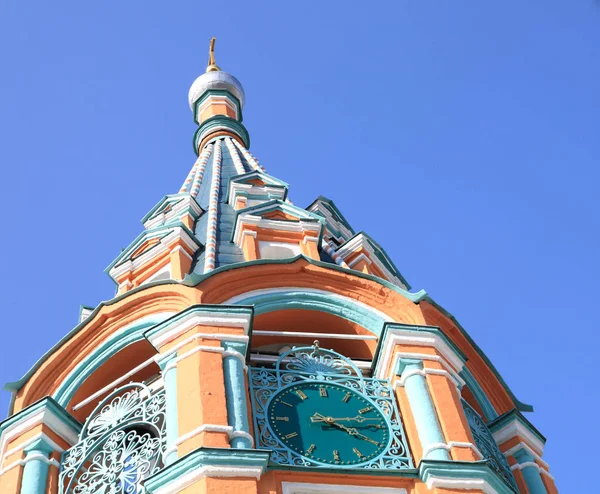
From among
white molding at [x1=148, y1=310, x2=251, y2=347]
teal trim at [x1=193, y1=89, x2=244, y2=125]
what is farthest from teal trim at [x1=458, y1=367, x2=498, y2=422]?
teal trim at [x1=193, y1=89, x2=244, y2=125]

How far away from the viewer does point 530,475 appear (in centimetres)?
1436

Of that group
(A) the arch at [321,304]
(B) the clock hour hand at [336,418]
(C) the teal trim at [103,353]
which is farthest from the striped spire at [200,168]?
(B) the clock hour hand at [336,418]

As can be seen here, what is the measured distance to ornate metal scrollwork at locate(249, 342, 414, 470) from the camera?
12.4m

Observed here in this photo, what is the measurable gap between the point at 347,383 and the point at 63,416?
10.2 ft

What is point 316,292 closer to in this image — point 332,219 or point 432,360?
point 432,360

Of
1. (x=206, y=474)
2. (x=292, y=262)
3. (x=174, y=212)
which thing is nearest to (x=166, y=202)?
(x=174, y=212)

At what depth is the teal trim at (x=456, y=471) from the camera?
12086 mm

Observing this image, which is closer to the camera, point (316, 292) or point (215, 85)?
point (316, 292)

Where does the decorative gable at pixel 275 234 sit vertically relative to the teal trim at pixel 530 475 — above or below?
above

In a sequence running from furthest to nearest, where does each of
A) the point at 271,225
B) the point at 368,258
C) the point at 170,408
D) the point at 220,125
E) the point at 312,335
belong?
the point at 220,125 → the point at 368,258 → the point at 271,225 → the point at 312,335 → the point at 170,408

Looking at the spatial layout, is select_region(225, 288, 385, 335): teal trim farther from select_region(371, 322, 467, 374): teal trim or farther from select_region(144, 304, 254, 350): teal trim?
select_region(144, 304, 254, 350): teal trim

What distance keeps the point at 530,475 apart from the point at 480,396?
4.04 feet

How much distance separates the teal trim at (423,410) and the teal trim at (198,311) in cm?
175

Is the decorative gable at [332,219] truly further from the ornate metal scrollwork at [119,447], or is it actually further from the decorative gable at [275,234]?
the ornate metal scrollwork at [119,447]
